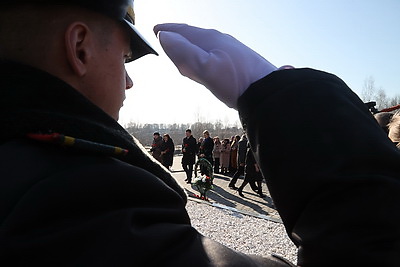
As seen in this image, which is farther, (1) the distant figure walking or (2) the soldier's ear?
(1) the distant figure walking

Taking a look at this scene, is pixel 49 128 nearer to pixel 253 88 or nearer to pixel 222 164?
pixel 253 88

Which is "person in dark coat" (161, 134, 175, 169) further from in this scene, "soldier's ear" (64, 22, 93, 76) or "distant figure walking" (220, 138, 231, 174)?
"soldier's ear" (64, 22, 93, 76)

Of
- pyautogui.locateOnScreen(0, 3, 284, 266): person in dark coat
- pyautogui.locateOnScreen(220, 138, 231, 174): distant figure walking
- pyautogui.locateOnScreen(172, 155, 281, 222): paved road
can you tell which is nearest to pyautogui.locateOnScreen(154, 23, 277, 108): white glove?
pyautogui.locateOnScreen(0, 3, 284, 266): person in dark coat

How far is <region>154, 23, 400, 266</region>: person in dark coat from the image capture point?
2.17 ft

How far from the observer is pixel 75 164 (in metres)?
0.69

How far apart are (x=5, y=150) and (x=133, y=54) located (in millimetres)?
608

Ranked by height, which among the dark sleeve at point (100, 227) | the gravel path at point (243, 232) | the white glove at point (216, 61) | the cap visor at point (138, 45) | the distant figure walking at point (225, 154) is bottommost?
the gravel path at point (243, 232)

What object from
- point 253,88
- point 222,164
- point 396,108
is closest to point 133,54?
point 253,88

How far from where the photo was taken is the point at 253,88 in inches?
34.7

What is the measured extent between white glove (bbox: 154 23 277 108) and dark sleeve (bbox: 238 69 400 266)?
10cm

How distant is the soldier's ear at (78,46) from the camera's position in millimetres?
896

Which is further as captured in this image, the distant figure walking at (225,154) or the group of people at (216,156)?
the distant figure walking at (225,154)

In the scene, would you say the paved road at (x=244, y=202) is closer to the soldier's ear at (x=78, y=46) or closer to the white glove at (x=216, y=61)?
the white glove at (x=216, y=61)

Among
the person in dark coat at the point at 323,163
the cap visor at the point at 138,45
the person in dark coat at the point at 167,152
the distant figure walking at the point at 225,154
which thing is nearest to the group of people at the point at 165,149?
the person in dark coat at the point at 167,152
